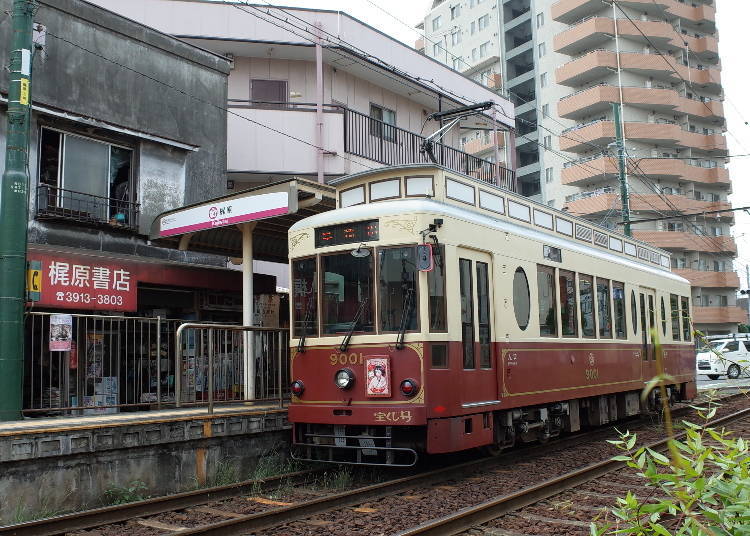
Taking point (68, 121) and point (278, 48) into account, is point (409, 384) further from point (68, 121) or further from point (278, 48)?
point (278, 48)

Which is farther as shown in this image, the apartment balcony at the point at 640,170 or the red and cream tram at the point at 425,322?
the apartment balcony at the point at 640,170

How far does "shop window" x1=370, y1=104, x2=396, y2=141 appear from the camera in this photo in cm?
2067

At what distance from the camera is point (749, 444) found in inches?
138

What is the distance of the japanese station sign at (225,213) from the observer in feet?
33.6

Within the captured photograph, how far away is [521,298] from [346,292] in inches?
103

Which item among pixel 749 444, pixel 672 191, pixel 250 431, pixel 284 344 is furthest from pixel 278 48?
pixel 672 191

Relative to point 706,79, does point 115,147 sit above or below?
below

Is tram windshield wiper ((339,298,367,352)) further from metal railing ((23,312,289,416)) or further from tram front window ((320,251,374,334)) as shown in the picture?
metal railing ((23,312,289,416))

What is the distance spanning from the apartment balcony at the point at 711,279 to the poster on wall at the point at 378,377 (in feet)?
161

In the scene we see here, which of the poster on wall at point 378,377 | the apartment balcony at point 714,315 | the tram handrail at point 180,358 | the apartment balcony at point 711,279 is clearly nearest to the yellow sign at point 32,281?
the tram handrail at point 180,358

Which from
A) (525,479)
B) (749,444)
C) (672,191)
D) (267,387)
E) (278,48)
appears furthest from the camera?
(672,191)

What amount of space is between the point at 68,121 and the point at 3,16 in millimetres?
1813

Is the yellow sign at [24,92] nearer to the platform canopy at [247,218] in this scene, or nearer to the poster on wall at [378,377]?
the platform canopy at [247,218]

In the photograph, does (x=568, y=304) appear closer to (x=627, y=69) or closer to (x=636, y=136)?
(x=636, y=136)
